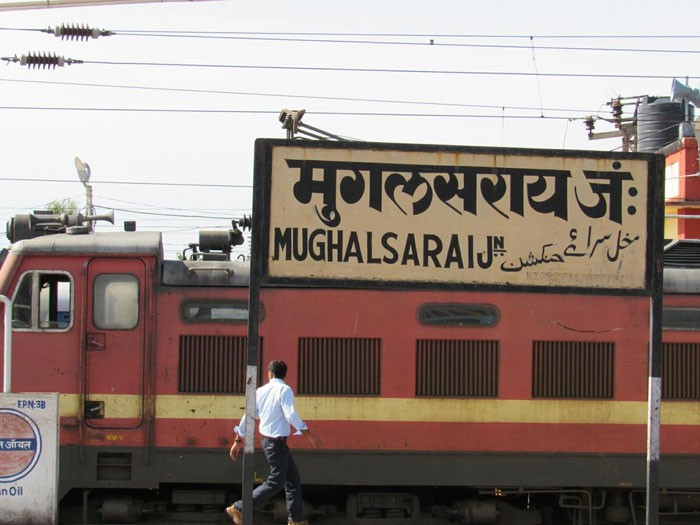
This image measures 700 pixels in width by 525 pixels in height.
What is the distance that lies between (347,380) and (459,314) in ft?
4.60

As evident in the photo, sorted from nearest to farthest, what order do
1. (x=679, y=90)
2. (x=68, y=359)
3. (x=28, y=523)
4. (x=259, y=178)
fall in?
(x=259, y=178) < (x=28, y=523) < (x=68, y=359) < (x=679, y=90)

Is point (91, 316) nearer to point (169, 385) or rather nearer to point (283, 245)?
point (169, 385)

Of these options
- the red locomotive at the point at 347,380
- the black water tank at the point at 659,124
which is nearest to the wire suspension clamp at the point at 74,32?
the red locomotive at the point at 347,380

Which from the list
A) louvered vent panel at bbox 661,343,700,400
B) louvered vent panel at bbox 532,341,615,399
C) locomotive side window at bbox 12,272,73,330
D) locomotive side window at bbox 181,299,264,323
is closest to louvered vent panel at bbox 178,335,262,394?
locomotive side window at bbox 181,299,264,323

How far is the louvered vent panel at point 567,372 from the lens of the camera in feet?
33.5

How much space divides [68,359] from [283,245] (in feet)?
14.2

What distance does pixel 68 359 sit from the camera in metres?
9.89

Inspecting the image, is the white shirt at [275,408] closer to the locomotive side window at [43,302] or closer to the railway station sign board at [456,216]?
the locomotive side window at [43,302]

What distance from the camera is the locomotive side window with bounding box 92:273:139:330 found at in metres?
9.94

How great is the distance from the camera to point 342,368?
33.1 feet

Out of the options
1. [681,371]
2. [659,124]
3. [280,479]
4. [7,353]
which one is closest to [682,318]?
[681,371]

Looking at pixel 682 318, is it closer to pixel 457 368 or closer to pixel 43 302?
pixel 457 368

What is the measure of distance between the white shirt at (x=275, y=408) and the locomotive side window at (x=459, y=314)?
1.94m

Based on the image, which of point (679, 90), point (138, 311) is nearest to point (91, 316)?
point (138, 311)
